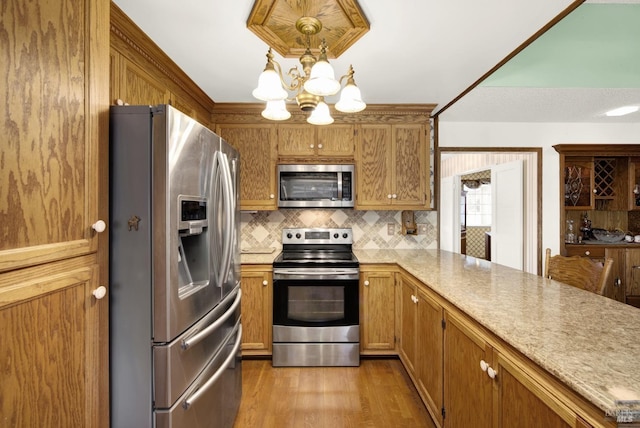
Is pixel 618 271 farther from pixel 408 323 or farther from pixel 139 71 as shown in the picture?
pixel 139 71

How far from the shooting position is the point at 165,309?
3.73ft

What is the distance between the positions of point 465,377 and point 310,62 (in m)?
1.67

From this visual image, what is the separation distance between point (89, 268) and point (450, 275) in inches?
73.8

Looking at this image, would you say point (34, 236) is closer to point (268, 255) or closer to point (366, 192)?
point (268, 255)

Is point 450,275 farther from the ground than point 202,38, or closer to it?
closer to it

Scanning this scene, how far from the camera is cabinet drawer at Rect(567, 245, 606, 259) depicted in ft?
11.4

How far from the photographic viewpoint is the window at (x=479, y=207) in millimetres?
7094

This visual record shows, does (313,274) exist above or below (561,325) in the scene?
below

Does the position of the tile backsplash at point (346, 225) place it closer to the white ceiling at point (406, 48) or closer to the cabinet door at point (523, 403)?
the white ceiling at point (406, 48)

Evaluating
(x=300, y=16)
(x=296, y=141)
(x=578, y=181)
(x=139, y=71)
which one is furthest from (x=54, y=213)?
(x=578, y=181)

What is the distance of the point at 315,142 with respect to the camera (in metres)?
2.90

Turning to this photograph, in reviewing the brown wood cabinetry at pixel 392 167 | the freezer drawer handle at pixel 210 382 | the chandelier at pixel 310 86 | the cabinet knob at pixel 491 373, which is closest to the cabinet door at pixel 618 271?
the brown wood cabinetry at pixel 392 167

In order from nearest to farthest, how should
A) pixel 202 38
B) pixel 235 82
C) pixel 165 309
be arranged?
1. pixel 165 309
2. pixel 202 38
3. pixel 235 82

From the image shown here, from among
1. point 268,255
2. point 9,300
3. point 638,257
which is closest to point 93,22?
point 9,300
